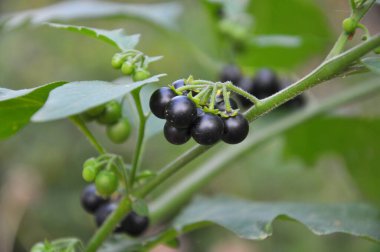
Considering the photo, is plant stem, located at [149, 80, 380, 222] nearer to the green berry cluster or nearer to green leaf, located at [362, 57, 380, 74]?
the green berry cluster

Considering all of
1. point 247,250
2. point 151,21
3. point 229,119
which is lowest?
point 247,250

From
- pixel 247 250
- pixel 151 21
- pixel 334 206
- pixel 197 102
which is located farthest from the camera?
pixel 247 250

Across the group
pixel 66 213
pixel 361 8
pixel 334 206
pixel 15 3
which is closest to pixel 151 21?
pixel 334 206

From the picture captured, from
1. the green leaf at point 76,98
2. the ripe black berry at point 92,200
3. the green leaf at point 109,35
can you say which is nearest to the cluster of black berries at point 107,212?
the ripe black berry at point 92,200

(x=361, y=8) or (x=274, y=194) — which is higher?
(x=361, y=8)

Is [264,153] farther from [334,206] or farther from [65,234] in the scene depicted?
[334,206]

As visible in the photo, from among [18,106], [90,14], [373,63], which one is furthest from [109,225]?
[90,14]

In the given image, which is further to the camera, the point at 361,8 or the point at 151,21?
the point at 151,21
